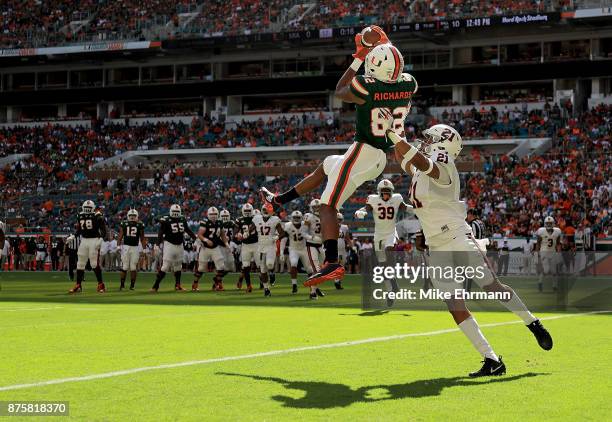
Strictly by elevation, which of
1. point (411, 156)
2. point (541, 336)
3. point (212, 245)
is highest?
point (411, 156)

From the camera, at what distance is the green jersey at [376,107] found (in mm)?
9016

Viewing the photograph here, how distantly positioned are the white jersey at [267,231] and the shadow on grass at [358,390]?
14.9 m

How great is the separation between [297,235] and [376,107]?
13.7 m

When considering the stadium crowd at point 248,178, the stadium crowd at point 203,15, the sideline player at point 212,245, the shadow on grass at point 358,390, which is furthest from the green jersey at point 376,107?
the stadium crowd at point 203,15

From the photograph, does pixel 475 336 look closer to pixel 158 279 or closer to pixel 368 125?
pixel 368 125

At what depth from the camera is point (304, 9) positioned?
52.7 m

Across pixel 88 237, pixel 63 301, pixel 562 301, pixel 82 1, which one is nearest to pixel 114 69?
pixel 82 1

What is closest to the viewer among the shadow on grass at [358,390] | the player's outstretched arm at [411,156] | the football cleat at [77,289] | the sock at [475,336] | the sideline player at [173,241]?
the shadow on grass at [358,390]

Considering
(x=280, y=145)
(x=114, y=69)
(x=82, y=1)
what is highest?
(x=82, y=1)

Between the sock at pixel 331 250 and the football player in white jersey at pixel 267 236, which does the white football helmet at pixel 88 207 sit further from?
the sock at pixel 331 250

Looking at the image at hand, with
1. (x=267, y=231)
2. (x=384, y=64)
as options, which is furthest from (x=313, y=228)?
(x=384, y=64)

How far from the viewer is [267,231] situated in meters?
22.9

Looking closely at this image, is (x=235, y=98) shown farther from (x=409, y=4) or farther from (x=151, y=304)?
(x=151, y=304)

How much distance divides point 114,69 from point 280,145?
15742 mm
